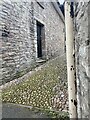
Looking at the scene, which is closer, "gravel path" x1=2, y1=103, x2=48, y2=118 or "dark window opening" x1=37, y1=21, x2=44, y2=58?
"gravel path" x1=2, y1=103, x2=48, y2=118

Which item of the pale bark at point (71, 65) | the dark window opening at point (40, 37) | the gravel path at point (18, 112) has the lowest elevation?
the gravel path at point (18, 112)

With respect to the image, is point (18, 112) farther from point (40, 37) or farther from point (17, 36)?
point (40, 37)

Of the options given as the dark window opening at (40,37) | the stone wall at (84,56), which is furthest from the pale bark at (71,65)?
the dark window opening at (40,37)

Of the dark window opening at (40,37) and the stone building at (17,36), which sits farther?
the dark window opening at (40,37)

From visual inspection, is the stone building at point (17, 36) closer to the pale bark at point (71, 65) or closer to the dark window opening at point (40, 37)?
the dark window opening at point (40, 37)

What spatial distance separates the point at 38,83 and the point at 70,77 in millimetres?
2760

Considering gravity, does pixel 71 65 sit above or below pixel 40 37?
below

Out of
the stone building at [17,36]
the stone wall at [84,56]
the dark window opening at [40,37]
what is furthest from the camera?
the dark window opening at [40,37]

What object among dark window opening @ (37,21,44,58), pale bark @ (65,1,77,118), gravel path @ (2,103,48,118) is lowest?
gravel path @ (2,103,48,118)

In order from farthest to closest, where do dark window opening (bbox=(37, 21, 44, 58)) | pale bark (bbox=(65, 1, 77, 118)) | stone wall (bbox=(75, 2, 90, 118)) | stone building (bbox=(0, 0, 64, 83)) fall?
dark window opening (bbox=(37, 21, 44, 58)) → stone building (bbox=(0, 0, 64, 83)) → pale bark (bbox=(65, 1, 77, 118)) → stone wall (bbox=(75, 2, 90, 118))

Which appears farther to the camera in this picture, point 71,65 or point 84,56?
point 71,65

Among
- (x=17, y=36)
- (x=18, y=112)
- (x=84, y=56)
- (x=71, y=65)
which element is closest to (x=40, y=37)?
(x=17, y=36)

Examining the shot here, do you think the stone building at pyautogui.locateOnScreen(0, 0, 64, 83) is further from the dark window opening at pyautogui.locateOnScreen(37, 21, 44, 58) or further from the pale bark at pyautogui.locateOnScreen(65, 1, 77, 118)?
the pale bark at pyautogui.locateOnScreen(65, 1, 77, 118)

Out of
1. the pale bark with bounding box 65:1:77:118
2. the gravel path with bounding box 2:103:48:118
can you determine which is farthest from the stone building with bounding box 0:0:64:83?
the pale bark with bounding box 65:1:77:118
